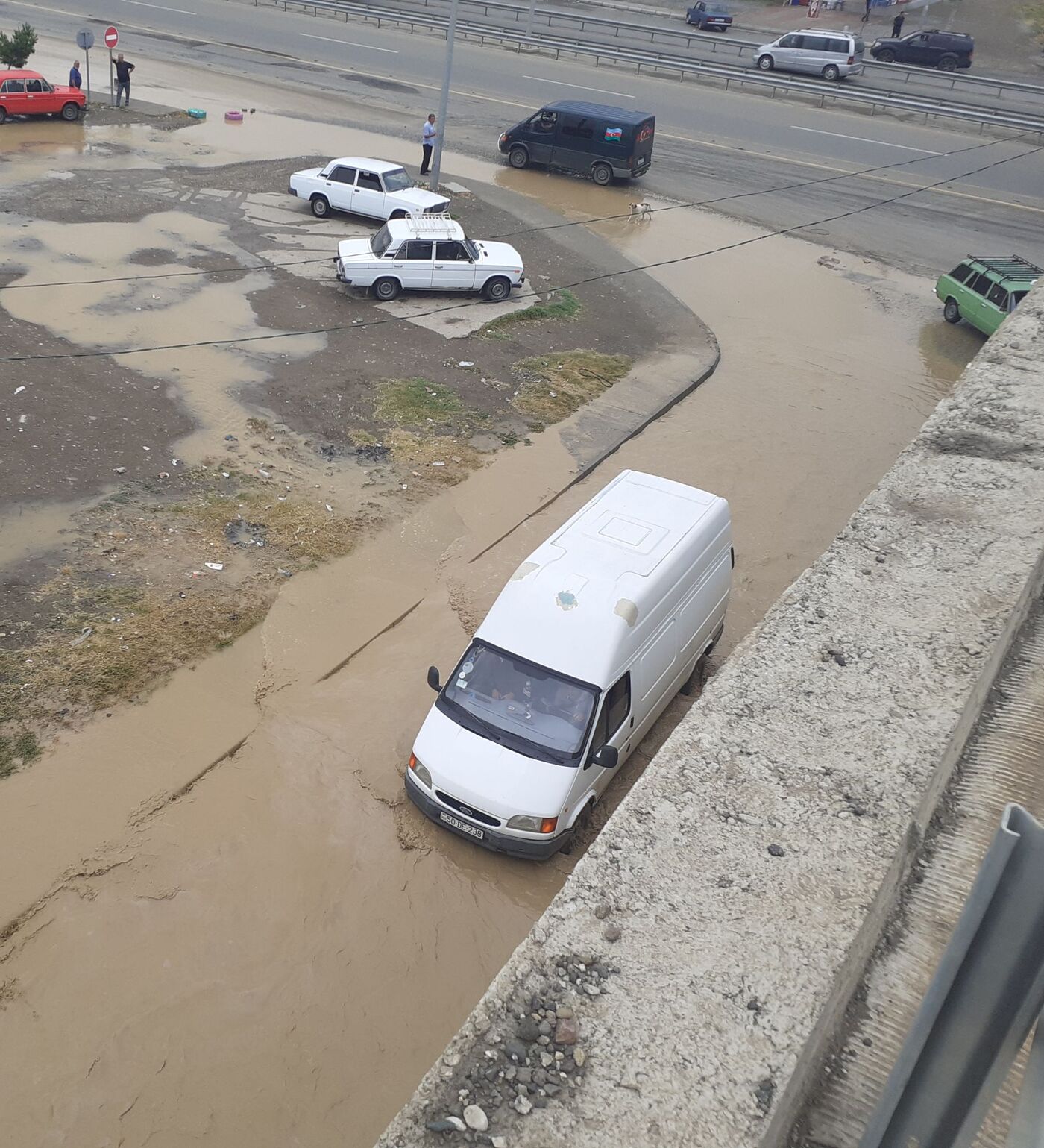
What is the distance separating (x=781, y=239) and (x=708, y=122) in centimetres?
1043

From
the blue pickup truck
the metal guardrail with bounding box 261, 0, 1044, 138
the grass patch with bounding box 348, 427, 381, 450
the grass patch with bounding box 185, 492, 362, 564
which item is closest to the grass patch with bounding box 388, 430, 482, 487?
the grass patch with bounding box 348, 427, 381, 450

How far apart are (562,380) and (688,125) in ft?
64.6

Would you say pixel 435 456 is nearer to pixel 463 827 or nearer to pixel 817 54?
pixel 463 827

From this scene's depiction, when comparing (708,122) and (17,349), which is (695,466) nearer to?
(17,349)

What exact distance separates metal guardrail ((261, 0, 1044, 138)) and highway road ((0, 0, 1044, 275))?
65cm

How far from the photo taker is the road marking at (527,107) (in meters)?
27.0

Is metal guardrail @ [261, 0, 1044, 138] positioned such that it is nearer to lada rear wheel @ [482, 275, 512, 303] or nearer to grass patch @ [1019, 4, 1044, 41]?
grass patch @ [1019, 4, 1044, 41]

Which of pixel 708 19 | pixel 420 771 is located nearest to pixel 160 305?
pixel 420 771

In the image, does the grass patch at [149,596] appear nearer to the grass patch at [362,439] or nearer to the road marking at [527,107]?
the grass patch at [362,439]

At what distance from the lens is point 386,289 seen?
17.9 metres

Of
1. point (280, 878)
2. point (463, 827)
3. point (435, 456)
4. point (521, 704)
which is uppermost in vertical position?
point (521, 704)

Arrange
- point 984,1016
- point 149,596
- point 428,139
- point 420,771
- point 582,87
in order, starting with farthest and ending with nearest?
point 582,87, point 428,139, point 149,596, point 420,771, point 984,1016

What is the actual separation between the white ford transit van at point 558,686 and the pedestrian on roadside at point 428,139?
56.9 feet

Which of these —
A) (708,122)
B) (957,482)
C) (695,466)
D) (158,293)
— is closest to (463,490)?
(695,466)
